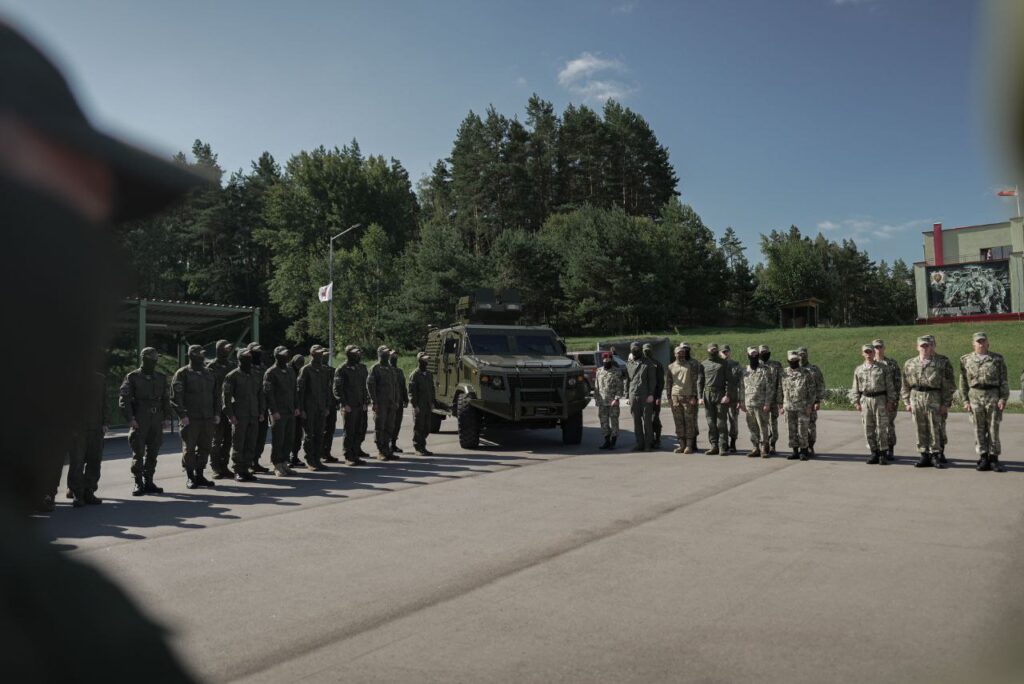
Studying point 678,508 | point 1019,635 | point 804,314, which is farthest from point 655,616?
point 804,314

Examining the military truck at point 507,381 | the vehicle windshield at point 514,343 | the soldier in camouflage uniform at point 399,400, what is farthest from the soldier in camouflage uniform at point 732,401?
the soldier in camouflage uniform at point 399,400

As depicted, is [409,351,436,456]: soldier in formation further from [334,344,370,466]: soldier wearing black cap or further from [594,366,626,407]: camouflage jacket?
[594,366,626,407]: camouflage jacket

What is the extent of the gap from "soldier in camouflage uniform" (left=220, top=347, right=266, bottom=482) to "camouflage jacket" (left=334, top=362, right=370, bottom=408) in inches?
51.0

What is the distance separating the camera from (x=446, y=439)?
13.8 meters

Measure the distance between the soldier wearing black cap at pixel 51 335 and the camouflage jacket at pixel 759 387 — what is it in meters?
10.7

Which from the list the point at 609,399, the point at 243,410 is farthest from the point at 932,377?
the point at 243,410

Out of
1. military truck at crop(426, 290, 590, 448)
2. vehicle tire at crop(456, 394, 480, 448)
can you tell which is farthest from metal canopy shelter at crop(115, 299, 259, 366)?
vehicle tire at crop(456, 394, 480, 448)

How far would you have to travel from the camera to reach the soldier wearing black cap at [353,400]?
418 inches

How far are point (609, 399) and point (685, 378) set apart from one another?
132 cm

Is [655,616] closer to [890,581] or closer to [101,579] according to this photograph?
[890,581]

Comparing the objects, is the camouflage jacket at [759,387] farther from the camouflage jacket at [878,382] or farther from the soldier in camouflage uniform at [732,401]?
the camouflage jacket at [878,382]

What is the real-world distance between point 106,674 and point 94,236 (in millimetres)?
272

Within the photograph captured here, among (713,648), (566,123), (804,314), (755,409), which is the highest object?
(566,123)

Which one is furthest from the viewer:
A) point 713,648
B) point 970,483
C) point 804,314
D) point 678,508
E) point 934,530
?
point 804,314
